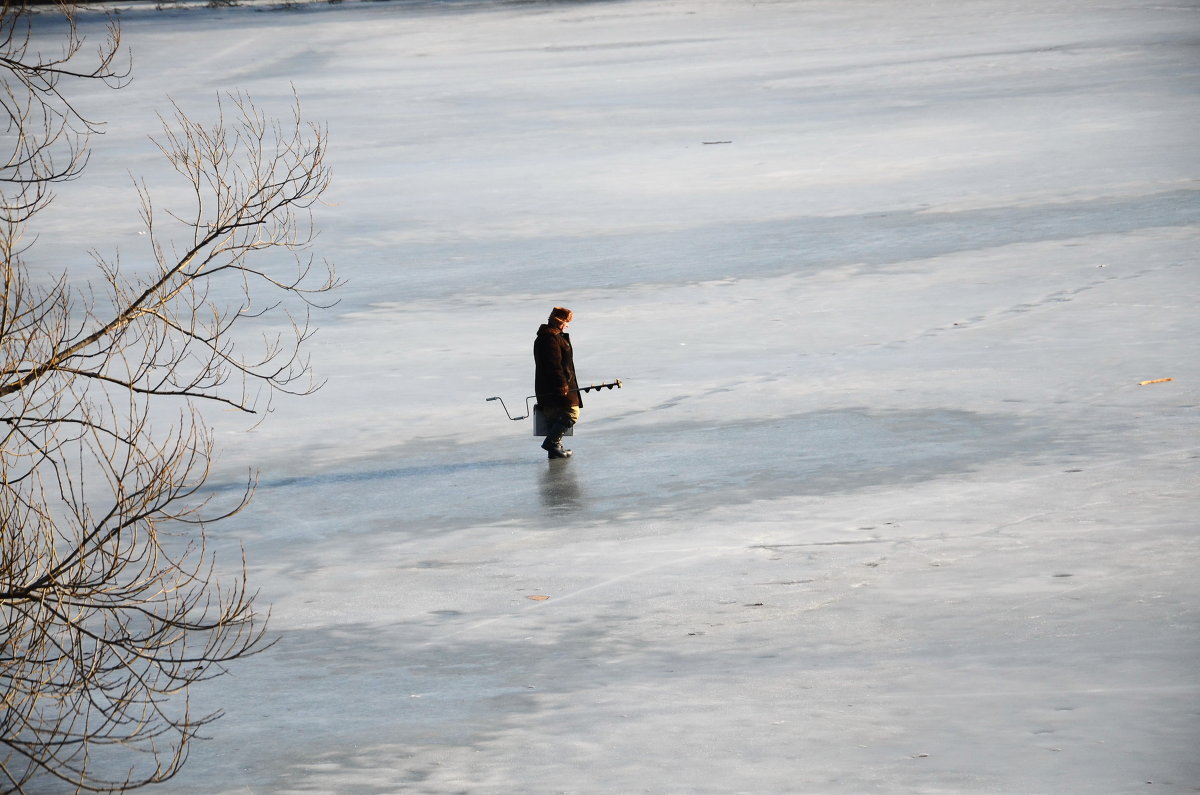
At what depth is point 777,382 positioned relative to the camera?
693 inches

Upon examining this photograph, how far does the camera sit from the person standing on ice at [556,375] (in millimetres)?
14219

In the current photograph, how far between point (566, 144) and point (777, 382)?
790 inches

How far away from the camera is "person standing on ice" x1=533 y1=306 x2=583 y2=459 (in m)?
14.2

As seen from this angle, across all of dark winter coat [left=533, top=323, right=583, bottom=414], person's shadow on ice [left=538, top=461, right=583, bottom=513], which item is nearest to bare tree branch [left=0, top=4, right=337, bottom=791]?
dark winter coat [left=533, top=323, right=583, bottom=414]

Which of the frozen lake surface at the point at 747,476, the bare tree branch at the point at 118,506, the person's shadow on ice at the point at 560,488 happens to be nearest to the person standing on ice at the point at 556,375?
the person's shadow on ice at the point at 560,488

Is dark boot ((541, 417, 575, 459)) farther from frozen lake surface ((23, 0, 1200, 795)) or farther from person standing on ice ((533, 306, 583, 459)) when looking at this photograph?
frozen lake surface ((23, 0, 1200, 795))

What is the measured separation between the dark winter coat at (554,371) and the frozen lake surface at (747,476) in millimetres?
630

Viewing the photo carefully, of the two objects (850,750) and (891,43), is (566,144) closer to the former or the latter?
(891,43)

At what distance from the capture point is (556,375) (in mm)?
14258

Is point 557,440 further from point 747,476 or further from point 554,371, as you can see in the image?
point 747,476

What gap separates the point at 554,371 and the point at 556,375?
4 cm

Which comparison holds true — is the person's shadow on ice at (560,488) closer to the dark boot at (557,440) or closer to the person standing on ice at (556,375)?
the dark boot at (557,440)

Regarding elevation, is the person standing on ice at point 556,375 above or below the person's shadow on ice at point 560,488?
above

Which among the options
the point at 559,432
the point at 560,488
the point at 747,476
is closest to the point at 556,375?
the point at 559,432
